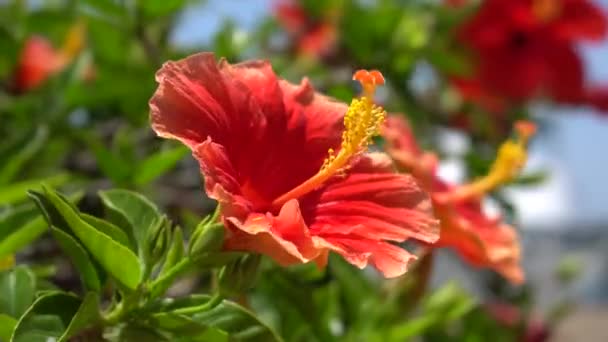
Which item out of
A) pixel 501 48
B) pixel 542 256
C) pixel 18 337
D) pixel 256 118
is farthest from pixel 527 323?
pixel 542 256

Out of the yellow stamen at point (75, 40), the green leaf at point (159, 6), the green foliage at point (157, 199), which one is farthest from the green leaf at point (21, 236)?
the yellow stamen at point (75, 40)

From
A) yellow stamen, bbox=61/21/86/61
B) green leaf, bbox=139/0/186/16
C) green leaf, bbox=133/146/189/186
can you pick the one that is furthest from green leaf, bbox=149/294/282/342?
yellow stamen, bbox=61/21/86/61

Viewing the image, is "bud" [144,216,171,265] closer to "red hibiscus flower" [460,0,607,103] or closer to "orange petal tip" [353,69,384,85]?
"orange petal tip" [353,69,384,85]

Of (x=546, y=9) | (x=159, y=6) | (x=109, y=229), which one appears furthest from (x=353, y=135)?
(x=546, y=9)

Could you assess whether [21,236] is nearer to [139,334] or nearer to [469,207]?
[139,334]

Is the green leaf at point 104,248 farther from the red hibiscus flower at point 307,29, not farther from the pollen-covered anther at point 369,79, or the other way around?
the red hibiscus flower at point 307,29
